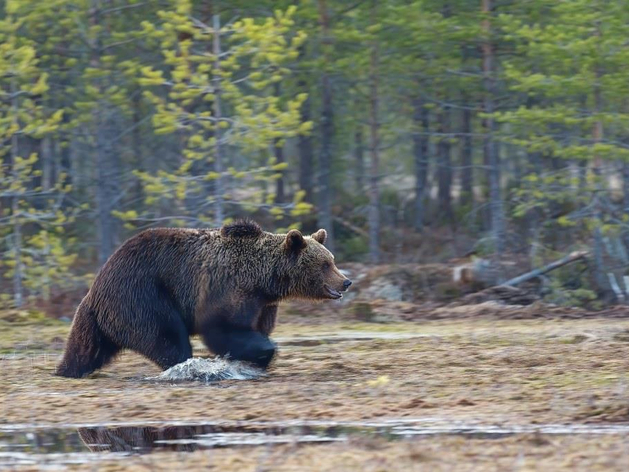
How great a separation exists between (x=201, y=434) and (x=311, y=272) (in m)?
3.53

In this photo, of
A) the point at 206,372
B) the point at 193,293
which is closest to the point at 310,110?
the point at 193,293

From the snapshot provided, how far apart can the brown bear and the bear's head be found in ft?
0.03

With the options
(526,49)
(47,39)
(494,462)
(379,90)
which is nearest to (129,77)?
(47,39)

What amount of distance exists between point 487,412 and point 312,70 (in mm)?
14627

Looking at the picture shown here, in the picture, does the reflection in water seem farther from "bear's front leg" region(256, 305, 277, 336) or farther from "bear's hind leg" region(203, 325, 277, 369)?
"bear's front leg" region(256, 305, 277, 336)

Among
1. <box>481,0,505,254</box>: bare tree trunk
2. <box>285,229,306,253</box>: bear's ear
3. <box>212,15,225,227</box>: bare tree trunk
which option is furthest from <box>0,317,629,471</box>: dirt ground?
<box>481,0,505,254</box>: bare tree trunk

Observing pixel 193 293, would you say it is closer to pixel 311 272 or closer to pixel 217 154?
pixel 311 272

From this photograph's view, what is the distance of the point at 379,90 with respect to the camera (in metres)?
23.7

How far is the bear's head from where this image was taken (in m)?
10.4

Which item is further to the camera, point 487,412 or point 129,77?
point 129,77

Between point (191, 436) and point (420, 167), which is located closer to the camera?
point (191, 436)

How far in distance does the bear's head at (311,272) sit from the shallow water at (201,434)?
308 centimetres

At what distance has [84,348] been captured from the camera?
10.1 metres

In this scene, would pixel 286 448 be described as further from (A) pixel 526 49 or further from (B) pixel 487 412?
(A) pixel 526 49
